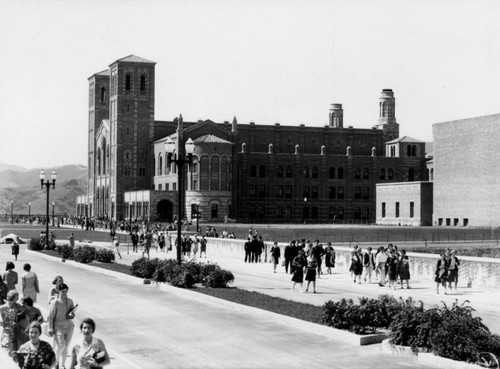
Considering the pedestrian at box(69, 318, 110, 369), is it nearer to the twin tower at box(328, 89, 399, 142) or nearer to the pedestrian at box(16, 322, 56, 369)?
the pedestrian at box(16, 322, 56, 369)

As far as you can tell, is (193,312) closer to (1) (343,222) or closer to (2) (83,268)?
(2) (83,268)

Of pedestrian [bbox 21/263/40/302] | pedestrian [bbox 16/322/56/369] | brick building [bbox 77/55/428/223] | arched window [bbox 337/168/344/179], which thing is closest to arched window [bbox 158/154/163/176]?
brick building [bbox 77/55/428/223]

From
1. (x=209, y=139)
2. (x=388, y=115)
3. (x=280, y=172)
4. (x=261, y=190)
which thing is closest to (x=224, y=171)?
(x=209, y=139)

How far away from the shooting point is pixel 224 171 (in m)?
102

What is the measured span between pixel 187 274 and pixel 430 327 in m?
12.9

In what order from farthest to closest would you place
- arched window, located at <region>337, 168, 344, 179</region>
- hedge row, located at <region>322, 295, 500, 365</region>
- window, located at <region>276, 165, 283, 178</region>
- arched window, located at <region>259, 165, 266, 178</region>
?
arched window, located at <region>337, 168, 344, 179</region> < window, located at <region>276, 165, 283, 178</region> < arched window, located at <region>259, 165, 266, 178</region> < hedge row, located at <region>322, 295, 500, 365</region>

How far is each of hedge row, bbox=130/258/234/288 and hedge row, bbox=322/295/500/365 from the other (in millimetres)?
9428

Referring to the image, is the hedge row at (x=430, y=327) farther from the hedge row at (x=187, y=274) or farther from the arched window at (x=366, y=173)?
the arched window at (x=366, y=173)

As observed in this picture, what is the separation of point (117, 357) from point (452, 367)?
609 centimetres

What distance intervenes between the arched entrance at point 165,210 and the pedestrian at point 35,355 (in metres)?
91.1

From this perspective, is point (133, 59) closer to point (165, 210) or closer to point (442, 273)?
point (165, 210)

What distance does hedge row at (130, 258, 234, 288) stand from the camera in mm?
26406

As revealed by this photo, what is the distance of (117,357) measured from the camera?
571 inches

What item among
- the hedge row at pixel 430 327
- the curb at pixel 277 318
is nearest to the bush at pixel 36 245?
the curb at pixel 277 318
